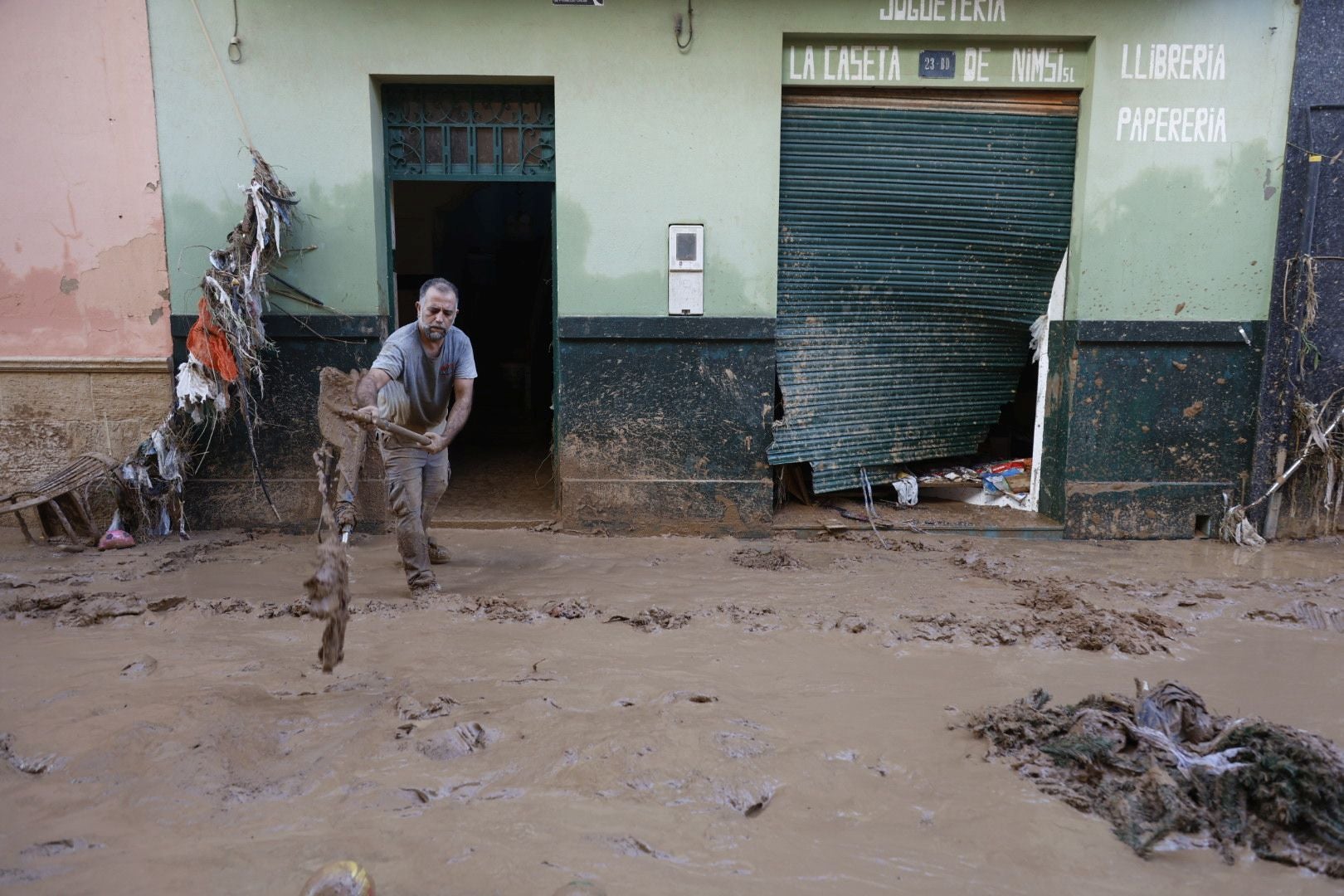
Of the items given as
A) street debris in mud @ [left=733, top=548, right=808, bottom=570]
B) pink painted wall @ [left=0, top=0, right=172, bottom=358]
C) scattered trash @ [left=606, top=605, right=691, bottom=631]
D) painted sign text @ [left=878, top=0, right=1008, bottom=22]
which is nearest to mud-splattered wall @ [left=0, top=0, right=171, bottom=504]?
pink painted wall @ [left=0, top=0, right=172, bottom=358]

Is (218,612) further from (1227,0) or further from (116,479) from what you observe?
(1227,0)

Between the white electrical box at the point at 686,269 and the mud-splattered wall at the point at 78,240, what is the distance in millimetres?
3429

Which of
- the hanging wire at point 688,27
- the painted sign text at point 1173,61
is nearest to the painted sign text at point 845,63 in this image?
the hanging wire at point 688,27

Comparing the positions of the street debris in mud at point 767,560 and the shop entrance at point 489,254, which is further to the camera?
the shop entrance at point 489,254

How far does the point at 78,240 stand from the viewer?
606 cm

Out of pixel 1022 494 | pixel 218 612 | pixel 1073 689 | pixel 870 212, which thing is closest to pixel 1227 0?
pixel 870 212

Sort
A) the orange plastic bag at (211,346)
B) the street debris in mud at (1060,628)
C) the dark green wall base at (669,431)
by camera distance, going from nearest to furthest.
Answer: the street debris in mud at (1060,628)
the orange plastic bag at (211,346)
the dark green wall base at (669,431)

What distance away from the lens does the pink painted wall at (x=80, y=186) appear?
5879mm

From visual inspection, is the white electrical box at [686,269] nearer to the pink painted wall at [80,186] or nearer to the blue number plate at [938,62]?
the blue number plate at [938,62]

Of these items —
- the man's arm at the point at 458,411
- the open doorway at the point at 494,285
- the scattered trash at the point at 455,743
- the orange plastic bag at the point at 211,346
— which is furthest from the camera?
the open doorway at the point at 494,285

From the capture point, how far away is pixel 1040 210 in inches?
251

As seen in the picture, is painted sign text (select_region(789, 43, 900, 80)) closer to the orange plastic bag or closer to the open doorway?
the open doorway

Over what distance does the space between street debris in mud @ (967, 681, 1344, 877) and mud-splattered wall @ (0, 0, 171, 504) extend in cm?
587

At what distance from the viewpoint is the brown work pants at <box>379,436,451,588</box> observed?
489 cm
